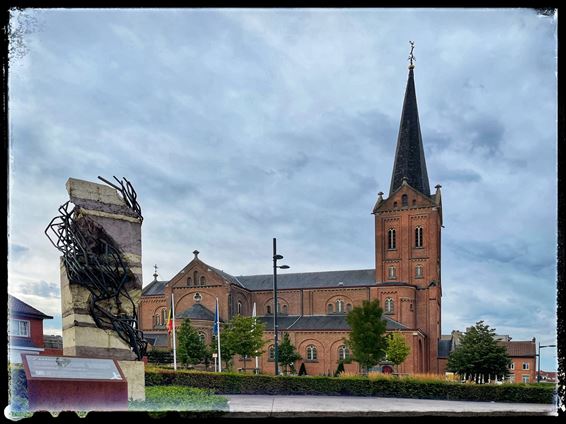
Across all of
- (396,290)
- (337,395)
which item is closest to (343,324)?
(396,290)

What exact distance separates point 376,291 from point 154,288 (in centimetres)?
3190

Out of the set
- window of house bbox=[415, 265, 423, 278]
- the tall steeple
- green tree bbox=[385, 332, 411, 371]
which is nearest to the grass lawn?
green tree bbox=[385, 332, 411, 371]

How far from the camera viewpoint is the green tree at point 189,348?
4672cm

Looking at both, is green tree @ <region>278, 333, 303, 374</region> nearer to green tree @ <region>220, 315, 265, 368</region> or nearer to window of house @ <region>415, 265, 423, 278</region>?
green tree @ <region>220, 315, 265, 368</region>

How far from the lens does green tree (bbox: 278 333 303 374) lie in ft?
177

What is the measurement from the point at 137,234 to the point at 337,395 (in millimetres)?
14292

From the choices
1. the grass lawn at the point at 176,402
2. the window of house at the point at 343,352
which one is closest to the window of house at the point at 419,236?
the window of house at the point at 343,352

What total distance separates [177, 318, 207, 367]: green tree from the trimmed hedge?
27.2 meters

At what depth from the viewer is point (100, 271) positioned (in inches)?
332

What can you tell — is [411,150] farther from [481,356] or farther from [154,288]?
[154,288]

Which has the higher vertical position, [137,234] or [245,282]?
[137,234]

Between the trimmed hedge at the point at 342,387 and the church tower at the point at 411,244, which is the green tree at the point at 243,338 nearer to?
the church tower at the point at 411,244

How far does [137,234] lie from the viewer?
9102 millimetres
